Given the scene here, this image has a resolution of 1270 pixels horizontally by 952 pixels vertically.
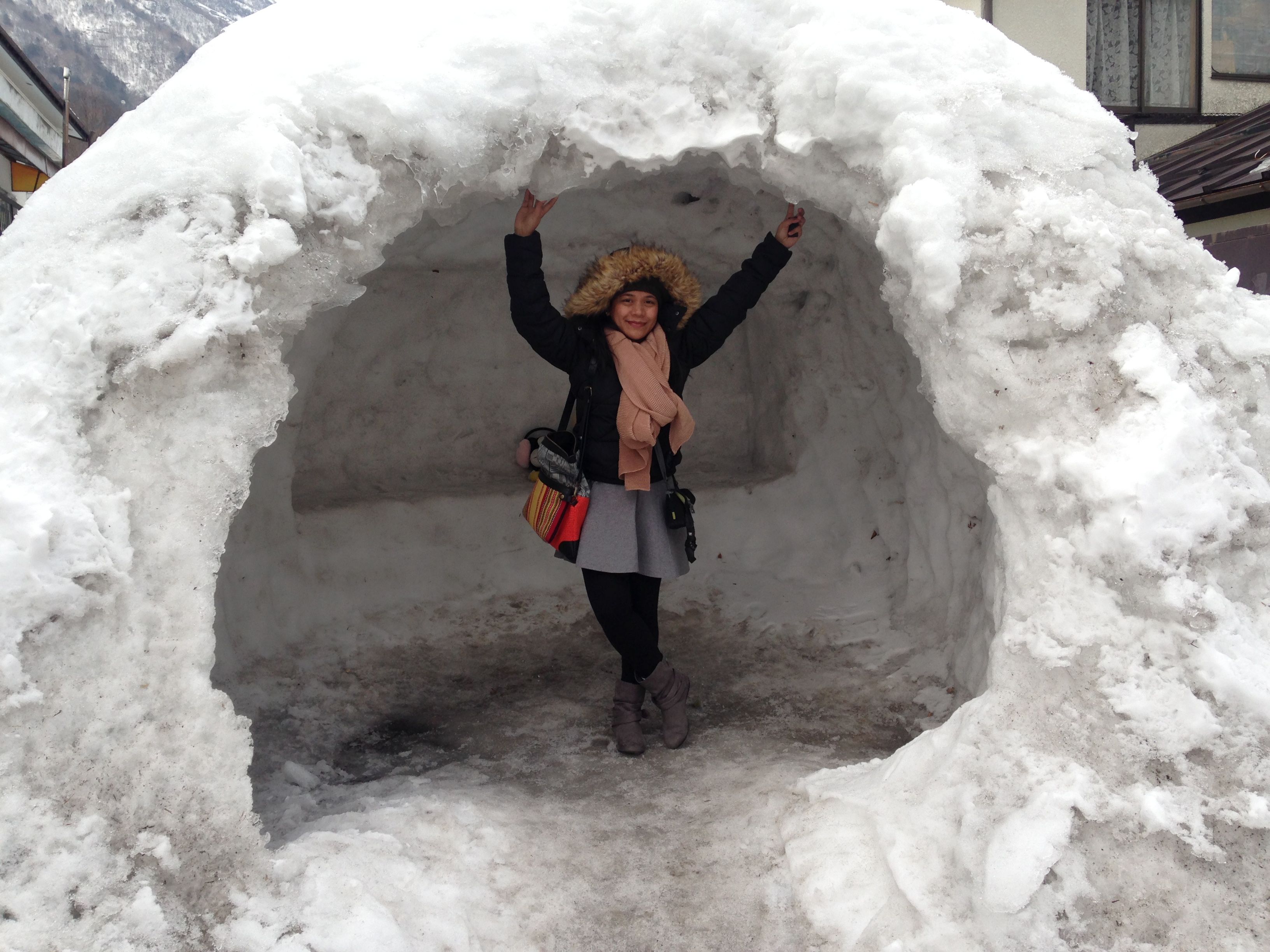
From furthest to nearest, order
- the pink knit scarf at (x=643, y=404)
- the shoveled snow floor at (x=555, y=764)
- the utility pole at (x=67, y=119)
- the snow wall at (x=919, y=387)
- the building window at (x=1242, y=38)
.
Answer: the utility pole at (x=67, y=119)
the building window at (x=1242, y=38)
the pink knit scarf at (x=643, y=404)
the shoveled snow floor at (x=555, y=764)
the snow wall at (x=919, y=387)

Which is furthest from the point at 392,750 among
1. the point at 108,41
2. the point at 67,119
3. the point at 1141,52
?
the point at 108,41

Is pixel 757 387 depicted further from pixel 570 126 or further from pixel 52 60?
pixel 52 60

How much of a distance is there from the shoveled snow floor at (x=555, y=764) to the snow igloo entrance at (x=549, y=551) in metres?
0.01

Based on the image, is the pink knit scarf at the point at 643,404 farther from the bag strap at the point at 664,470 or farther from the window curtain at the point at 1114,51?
the window curtain at the point at 1114,51

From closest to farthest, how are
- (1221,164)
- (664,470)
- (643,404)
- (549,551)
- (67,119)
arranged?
(643,404) < (664,470) < (549,551) < (1221,164) < (67,119)

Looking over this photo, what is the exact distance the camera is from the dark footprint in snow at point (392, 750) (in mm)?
2662

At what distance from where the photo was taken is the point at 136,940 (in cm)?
150

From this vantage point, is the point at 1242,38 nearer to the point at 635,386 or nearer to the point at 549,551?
the point at 549,551

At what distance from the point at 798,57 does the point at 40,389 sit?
1801 millimetres

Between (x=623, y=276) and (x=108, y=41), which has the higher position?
(x=108, y=41)

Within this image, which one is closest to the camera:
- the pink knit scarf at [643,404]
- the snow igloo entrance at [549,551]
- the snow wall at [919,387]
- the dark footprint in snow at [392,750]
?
the snow wall at [919,387]

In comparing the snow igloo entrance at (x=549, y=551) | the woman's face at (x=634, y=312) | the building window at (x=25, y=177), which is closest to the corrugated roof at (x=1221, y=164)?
the snow igloo entrance at (x=549, y=551)

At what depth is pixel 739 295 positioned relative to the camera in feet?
8.25

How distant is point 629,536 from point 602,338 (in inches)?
21.6
